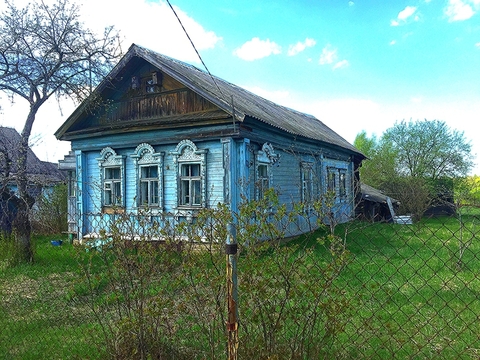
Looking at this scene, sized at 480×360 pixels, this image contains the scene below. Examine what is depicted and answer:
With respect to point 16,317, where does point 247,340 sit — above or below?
above

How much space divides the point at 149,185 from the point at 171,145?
53.2 inches

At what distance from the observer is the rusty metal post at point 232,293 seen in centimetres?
225

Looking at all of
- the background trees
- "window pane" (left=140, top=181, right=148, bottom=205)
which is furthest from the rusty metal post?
the background trees

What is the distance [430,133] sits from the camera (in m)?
33.0

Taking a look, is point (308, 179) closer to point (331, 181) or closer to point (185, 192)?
point (331, 181)

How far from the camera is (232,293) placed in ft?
7.48

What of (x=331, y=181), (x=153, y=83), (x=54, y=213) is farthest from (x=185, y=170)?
(x=54, y=213)

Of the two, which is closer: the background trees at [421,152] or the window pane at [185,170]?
the window pane at [185,170]

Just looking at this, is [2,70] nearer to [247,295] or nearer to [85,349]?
[85,349]

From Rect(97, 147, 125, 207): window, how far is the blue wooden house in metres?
0.03

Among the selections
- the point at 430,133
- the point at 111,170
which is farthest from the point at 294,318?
the point at 430,133

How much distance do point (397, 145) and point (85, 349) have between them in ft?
113

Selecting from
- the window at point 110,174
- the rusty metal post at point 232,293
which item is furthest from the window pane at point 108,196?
the rusty metal post at point 232,293

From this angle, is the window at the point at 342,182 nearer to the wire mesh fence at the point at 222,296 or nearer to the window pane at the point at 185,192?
the window pane at the point at 185,192
